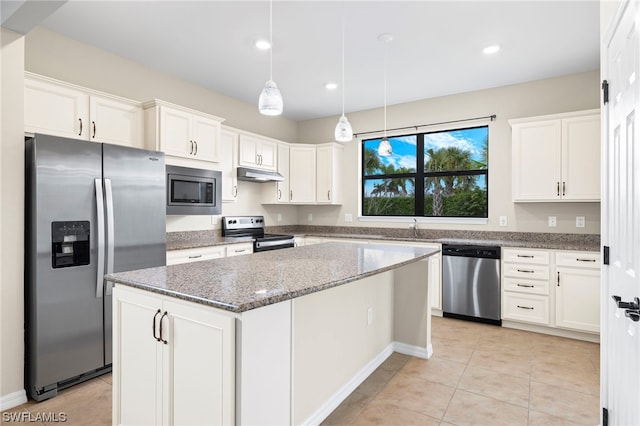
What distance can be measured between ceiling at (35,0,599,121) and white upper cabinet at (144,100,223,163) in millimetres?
523

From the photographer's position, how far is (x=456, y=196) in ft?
15.5

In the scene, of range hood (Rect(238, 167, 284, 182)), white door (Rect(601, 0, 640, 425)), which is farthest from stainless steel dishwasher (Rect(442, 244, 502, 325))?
range hood (Rect(238, 167, 284, 182))

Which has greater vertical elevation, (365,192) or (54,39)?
(54,39)

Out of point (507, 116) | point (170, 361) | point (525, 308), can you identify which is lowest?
point (525, 308)


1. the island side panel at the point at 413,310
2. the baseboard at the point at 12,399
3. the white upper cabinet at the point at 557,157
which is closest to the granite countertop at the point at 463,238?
the white upper cabinet at the point at 557,157

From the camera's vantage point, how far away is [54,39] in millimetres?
3041

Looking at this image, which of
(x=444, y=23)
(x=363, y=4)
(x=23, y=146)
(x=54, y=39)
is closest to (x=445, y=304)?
(x=444, y=23)

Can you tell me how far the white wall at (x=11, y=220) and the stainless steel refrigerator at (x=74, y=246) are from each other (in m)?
0.05

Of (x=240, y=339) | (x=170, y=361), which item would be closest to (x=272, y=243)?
(x=170, y=361)

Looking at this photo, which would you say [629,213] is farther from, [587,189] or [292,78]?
[292,78]

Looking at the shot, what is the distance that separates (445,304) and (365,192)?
6.80ft

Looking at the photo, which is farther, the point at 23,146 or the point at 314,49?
the point at 314,49

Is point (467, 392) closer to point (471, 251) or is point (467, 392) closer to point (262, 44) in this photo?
point (471, 251)

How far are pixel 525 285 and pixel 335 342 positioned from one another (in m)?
2.48
